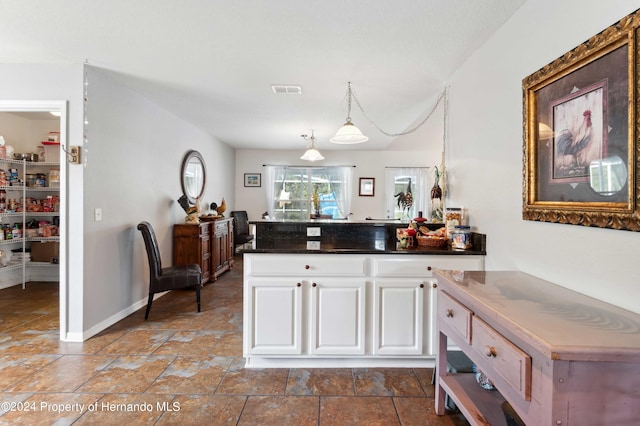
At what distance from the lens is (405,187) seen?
7.26 metres

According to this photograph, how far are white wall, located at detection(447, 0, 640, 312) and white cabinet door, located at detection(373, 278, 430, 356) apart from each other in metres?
0.57

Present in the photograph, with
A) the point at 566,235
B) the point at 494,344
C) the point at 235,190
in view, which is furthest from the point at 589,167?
the point at 235,190

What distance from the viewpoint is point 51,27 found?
215 centimetres

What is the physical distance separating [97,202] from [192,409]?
82.8 inches

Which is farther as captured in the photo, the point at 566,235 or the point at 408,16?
the point at 408,16

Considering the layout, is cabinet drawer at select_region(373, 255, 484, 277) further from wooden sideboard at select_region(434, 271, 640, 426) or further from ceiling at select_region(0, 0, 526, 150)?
ceiling at select_region(0, 0, 526, 150)

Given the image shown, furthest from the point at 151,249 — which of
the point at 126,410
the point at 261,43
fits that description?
the point at 261,43

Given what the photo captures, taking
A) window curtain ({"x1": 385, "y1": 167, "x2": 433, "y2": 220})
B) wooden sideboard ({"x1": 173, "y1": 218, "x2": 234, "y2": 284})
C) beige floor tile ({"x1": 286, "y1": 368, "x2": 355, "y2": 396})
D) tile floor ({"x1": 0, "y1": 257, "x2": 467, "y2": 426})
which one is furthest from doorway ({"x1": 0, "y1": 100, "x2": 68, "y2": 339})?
window curtain ({"x1": 385, "y1": 167, "x2": 433, "y2": 220})

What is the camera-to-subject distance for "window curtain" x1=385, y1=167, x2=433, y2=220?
7.21 m

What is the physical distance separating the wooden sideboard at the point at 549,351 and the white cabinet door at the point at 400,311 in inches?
28.5

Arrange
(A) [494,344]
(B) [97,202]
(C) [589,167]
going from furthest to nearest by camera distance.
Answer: (B) [97,202], (C) [589,167], (A) [494,344]

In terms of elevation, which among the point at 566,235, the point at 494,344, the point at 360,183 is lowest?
the point at 494,344

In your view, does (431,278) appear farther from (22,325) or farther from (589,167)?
(22,325)

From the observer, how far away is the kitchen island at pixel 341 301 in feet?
7.35
